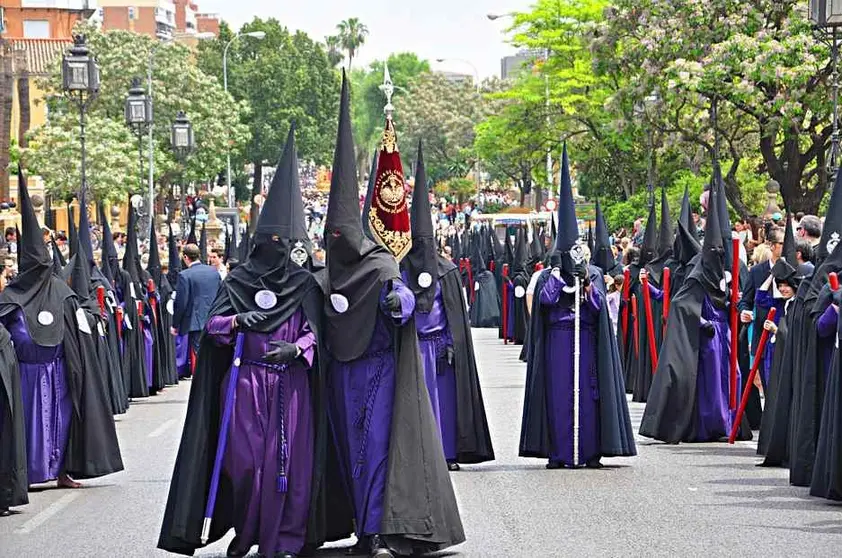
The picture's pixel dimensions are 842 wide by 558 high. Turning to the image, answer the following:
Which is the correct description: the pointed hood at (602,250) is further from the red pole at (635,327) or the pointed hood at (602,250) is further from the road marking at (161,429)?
the road marking at (161,429)

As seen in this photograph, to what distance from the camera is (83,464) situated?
14047 millimetres

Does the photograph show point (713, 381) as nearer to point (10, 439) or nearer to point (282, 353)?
point (10, 439)

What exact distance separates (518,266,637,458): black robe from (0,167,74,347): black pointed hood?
152 inches

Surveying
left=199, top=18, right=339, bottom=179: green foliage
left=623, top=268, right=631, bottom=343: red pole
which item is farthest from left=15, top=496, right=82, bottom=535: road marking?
left=199, top=18, right=339, bottom=179: green foliage

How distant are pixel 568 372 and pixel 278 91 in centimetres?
7702

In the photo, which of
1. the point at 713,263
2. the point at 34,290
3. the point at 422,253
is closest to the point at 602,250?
the point at 713,263

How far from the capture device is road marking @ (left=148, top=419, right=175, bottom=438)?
18.4 m

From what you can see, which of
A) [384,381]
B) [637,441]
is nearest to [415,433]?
[384,381]

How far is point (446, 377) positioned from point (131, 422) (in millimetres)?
6158

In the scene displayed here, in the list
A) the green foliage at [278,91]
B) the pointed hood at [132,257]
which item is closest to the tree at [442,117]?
the green foliage at [278,91]

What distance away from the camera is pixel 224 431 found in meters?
10.1

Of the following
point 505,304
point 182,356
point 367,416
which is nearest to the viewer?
point 367,416

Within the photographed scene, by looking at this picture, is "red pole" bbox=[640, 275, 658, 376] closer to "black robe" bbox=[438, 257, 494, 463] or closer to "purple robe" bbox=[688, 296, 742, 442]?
"purple robe" bbox=[688, 296, 742, 442]

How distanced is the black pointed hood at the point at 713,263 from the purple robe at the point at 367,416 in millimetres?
6998
